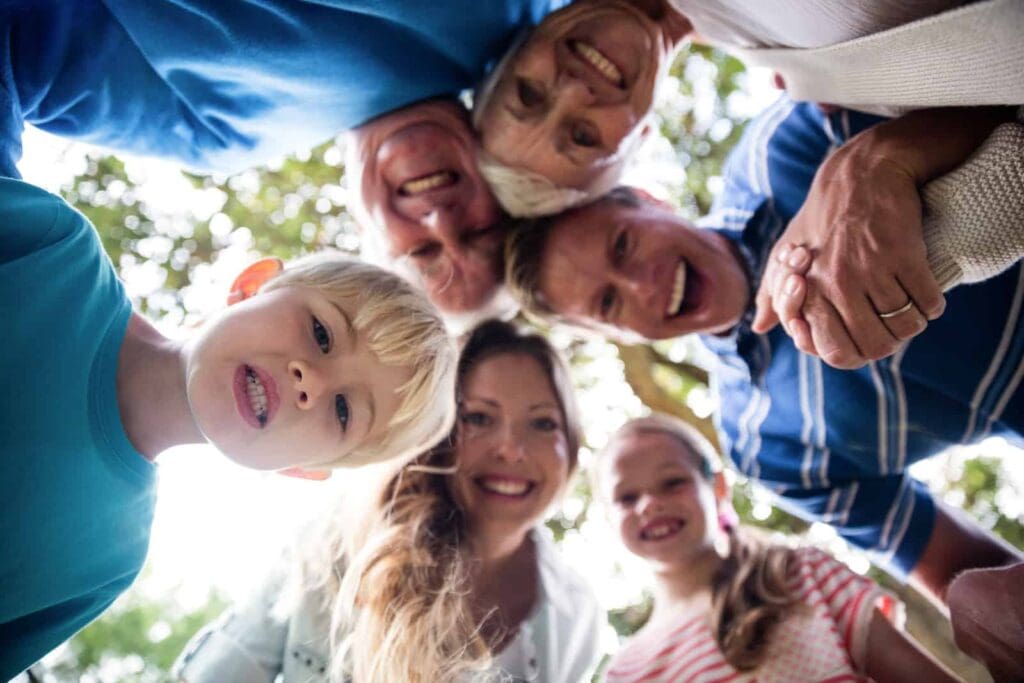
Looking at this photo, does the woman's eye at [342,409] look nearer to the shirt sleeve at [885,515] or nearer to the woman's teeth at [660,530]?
the woman's teeth at [660,530]

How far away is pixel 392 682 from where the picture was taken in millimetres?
1646

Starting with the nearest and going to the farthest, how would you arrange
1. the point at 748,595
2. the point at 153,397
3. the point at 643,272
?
the point at 153,397 < the point at 748,595 < the point at 643,272

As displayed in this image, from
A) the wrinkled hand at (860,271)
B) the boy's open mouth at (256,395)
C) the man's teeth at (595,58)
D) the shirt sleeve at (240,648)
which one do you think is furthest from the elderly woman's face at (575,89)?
the shirt sleeve at (240,648)

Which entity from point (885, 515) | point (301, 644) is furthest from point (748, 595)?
point (301, 644)

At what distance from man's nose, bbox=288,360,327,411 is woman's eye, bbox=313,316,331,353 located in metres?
0.07

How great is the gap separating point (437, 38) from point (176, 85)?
0.56 meters

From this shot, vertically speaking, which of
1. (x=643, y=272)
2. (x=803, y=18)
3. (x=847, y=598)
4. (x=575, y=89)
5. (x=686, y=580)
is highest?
(x=803, y=18)

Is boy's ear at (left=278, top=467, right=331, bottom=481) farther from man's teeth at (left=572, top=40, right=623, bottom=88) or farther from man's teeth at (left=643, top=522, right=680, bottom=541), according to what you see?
man's teeth at (left=572, top=40, right=623, bottom=88)

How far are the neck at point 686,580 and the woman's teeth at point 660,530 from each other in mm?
76

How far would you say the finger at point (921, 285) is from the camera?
1098 mm

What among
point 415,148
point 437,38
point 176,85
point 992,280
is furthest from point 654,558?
A: point 176,85

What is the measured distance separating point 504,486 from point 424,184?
0.75m

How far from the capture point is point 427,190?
191 cm

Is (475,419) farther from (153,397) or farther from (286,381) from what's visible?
(153,397)
